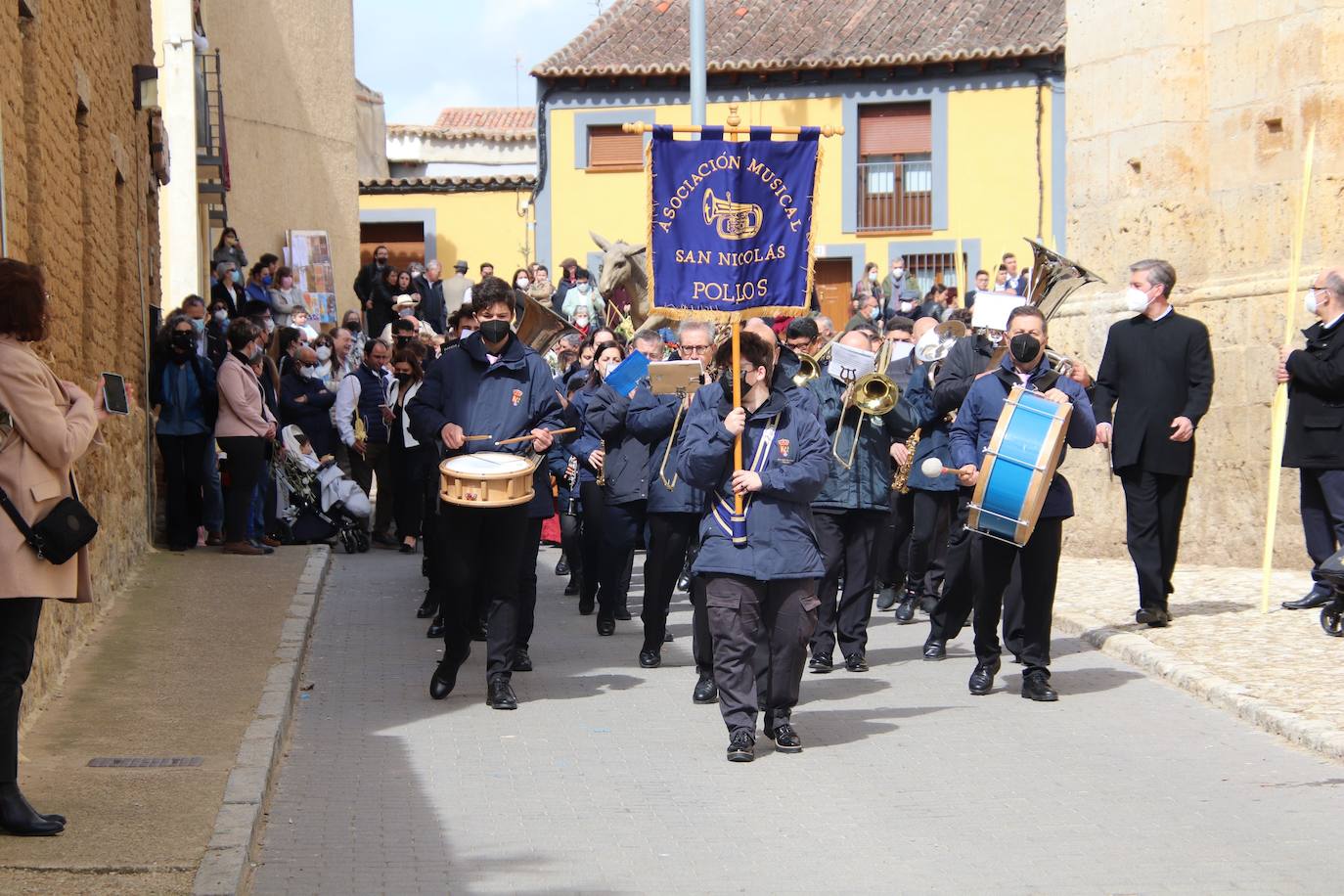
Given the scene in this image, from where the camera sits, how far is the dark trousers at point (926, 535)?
12.9 m

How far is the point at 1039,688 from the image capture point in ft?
32.0

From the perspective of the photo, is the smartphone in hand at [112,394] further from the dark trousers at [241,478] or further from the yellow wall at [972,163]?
the yellow wall at [972,163]

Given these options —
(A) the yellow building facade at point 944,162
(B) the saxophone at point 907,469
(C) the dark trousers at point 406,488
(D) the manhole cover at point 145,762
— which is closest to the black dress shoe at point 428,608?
(C) the dark trousers at point 406,488

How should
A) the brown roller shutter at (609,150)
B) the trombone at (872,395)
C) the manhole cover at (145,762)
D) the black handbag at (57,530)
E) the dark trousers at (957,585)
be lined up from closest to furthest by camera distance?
the black handbag at (57,530), the manhole cover at (145,762), the dark trousers at (957,585), the trombone at (872,395), the brown roller shutter at (609,150)

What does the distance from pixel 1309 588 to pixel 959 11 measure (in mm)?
28812

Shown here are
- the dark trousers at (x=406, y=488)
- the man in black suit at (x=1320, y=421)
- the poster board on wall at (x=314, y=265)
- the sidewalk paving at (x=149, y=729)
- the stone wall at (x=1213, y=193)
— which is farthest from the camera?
the poster board on wall at (x=314, y=265)

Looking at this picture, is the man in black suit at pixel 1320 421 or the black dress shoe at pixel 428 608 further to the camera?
the black dress shoe at pixel 428 608

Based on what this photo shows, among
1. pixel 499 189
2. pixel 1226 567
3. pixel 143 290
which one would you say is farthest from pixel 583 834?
pixel 499 189

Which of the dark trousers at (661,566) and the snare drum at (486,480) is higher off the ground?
the snare drum at (486,480)

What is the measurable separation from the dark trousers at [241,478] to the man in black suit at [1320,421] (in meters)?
8.12

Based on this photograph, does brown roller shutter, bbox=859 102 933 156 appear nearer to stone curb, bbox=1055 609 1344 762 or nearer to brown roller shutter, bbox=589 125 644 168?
brown roller shutter, bbox=589 125 644 168

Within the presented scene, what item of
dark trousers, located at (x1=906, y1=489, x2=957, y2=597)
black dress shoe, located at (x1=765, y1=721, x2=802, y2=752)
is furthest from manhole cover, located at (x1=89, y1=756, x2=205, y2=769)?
dark trousers, located at (x1=906, y1=489, x2=957, y2=597)

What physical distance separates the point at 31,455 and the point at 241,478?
30.3ft

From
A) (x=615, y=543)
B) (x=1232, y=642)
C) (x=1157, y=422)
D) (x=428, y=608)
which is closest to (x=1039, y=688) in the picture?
(x=1232, y=642)
